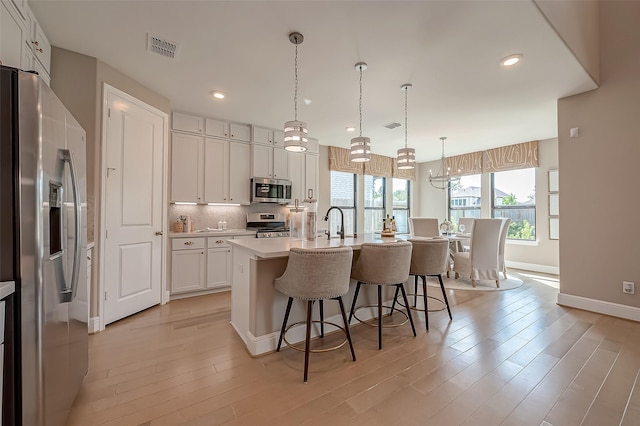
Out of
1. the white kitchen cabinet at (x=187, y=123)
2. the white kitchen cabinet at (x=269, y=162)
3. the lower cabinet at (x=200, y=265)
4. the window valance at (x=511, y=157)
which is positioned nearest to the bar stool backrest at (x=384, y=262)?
the lower cabinet at (x=200, y=265)

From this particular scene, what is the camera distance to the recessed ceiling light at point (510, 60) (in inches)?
107

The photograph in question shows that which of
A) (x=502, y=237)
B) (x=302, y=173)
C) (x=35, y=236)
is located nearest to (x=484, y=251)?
(x=502, y=237)

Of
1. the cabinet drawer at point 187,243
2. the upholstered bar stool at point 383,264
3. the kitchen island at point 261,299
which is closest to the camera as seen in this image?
the kitchen island at point 261,299

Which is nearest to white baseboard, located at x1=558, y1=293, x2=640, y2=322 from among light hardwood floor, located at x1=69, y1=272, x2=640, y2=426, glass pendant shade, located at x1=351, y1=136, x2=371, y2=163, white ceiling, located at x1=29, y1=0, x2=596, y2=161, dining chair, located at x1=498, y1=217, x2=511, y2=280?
light hardwood floor, located at x1=69, y1=272, x2=640, y2=426

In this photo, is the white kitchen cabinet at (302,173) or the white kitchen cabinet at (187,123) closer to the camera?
the white kitchen cabinet at (187,123)

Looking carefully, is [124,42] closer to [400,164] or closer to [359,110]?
[359,110]

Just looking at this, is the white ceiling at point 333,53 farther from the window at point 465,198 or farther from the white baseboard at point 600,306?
the window at point 465,198

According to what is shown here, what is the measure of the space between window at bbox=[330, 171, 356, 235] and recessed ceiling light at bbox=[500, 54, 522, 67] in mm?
3861

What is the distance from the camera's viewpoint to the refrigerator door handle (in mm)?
1391

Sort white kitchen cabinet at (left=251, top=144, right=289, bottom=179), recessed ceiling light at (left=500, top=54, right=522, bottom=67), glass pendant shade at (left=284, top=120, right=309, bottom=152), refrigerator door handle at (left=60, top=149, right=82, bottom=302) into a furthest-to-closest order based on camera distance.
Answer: white kitchen cabinet at (left=251, top=144, right=289, bottom=179) < recessed ceiling light at (left=500, top=54, right=522, bottom=67) < glass pendant shade at (left=284, top=120, right=309, bottom=152) < refrigerator door handle at (left=60, top=149, right=82, bottom=302)

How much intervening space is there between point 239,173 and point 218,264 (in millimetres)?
1516

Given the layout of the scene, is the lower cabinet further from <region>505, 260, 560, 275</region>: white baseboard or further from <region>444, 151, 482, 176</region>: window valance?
<region>505, 260, 560, 275</region>: white baseboard

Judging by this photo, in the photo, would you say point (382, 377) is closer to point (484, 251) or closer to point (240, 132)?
point (484, 251)

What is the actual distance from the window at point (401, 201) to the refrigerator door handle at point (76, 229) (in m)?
6.99
